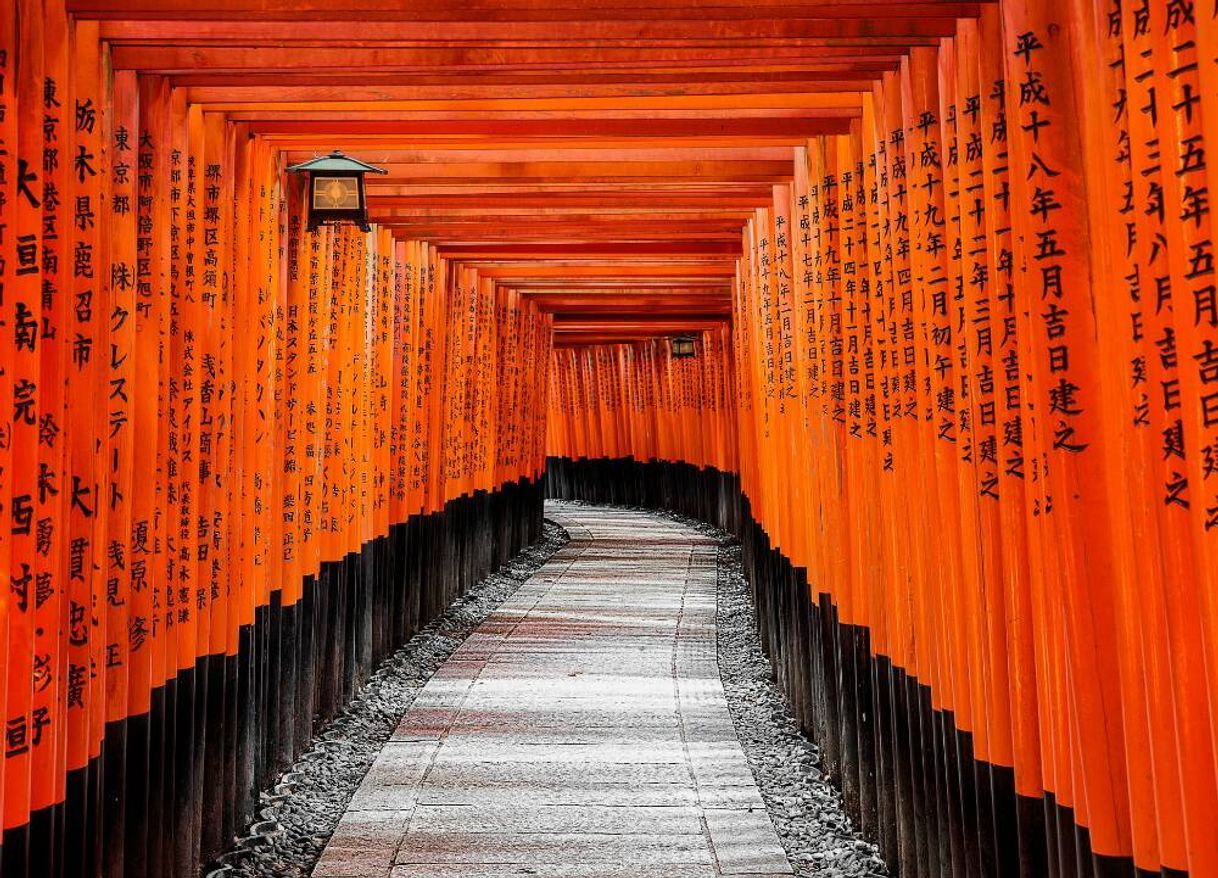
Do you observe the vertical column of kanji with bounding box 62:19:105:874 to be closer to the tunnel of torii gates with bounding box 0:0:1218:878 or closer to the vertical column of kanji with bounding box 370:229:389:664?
the tunnel of torii gates with bounding box 0:0:1218:878

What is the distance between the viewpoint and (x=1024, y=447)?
2.91 metres

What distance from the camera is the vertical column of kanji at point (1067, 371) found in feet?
8.49

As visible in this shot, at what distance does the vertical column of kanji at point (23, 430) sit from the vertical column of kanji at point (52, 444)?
0.05 meters

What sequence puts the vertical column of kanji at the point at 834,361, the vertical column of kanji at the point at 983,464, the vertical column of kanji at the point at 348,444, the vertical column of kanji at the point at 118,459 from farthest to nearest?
the vertical column of kanji at the point at 348,444
the vertical column of kanji at the point at 834,361
the vertical column of kanji at the point at 118,459
the vertical column of kanji at the point at 983,464

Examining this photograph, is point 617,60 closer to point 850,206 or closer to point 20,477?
point 850,206

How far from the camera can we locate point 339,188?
5.46m

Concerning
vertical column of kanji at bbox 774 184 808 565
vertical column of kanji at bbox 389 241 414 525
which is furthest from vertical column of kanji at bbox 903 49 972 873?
vertical column of kanji at bbox 389 241 414 525

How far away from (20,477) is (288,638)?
3.12m

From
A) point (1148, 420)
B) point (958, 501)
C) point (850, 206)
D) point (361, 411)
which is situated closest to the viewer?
point (1148, 420)

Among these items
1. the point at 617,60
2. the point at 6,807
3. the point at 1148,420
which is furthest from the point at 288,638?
the point at 1148,420

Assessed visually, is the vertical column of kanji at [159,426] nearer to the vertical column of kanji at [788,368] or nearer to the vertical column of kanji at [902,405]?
the vertical column of kanji at [902,405]

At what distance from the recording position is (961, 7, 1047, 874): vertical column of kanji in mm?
2982

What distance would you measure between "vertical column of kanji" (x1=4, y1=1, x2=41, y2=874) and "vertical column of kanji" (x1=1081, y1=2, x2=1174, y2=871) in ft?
8.63

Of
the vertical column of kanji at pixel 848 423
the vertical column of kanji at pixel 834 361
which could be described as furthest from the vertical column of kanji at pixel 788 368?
the vertical column of kanji at pixel 848 423
